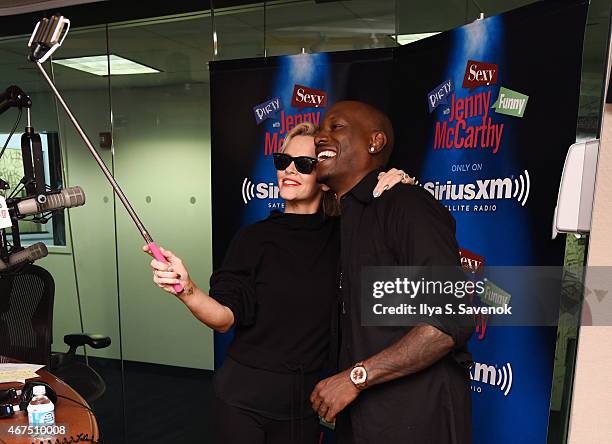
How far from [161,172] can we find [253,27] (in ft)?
4.11

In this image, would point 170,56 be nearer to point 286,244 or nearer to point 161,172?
point 161,172

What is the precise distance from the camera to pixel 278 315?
5.26ft

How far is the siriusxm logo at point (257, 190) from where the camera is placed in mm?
2625

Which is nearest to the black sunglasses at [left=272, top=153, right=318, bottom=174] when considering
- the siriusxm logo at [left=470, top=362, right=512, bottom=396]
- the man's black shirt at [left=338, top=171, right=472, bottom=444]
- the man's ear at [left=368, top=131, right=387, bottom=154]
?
the man's ear at [left=368, top=131, right=387, bottom=154]

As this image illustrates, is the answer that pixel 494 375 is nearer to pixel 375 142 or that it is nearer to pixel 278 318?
pixel 278 318

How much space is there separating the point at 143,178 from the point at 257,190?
1.49 m

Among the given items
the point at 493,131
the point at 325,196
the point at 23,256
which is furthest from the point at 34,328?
the point at 493,131

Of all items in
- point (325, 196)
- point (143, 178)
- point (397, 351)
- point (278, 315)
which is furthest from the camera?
point (143, 178)

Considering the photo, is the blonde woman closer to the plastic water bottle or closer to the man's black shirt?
the man's black shirt

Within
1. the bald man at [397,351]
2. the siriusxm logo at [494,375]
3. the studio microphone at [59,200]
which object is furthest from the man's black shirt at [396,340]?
the studio microphone at [59,200]

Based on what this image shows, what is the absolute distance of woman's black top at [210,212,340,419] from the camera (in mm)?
1576

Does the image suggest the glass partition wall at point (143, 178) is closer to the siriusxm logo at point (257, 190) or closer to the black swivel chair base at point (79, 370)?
the black swivel chair base at point (79, 370)

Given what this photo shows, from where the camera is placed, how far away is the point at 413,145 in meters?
2.23

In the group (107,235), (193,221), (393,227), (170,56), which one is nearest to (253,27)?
(170,56)
